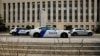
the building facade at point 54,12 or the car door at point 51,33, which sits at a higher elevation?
the building facade at point 54,12

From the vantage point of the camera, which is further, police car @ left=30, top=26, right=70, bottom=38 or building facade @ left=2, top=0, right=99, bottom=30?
building facade @ left=2, top=0, right=99, bottom=30

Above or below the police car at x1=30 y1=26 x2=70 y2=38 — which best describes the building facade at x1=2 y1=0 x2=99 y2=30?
above

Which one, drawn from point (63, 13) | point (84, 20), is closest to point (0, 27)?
point (63, 13)

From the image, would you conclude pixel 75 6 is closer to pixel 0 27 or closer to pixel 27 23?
pixel 27 23

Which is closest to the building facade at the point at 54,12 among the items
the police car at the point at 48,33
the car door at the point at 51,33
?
the police car at the point at 48,33

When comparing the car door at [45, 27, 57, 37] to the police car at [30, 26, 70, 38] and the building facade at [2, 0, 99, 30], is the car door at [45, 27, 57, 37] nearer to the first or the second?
the police car at [30, 26, 70, 38]

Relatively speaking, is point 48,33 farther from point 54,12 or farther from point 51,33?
point 54,12

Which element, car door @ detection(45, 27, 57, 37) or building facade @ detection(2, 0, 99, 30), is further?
building facade @ detection(2, 0, 99, 30)

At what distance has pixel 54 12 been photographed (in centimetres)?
8281

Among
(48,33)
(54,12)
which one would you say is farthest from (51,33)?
(54,12)

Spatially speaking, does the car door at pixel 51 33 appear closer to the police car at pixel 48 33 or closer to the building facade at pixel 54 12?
A: the police car at pixel 48 33

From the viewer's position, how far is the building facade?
80.6 meters

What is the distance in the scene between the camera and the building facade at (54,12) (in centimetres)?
8062

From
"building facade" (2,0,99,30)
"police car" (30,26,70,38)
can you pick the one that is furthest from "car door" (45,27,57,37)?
"building facade" (2,0,99,30)
